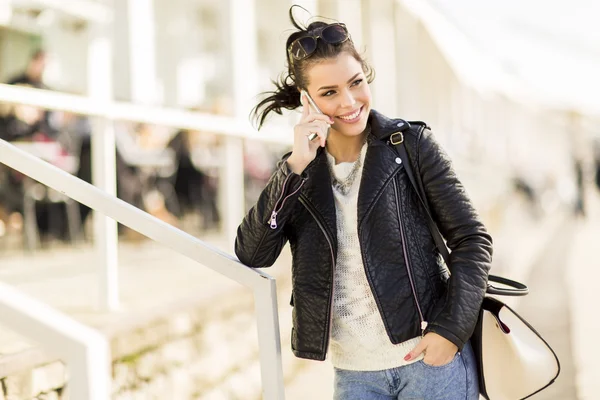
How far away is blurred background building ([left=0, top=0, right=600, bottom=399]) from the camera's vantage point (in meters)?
3.13

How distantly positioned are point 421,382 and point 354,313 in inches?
9.1

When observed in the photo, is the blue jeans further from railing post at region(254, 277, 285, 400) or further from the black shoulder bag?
railing post at region(254, 277, 285, 400)

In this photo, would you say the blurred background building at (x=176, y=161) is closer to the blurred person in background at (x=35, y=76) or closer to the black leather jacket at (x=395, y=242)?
the blurred person in background at (x=35, y=76)

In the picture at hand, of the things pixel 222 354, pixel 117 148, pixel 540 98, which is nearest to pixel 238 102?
pixel 222 354

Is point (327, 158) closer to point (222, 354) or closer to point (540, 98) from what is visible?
point (222, 354)

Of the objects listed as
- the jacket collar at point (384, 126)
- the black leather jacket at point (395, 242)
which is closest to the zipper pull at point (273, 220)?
the black leather jacket at point (395, 242)

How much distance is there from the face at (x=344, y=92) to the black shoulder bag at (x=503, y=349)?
11cm

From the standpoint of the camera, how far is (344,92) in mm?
1837

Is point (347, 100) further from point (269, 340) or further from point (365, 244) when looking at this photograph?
point (269, 340)

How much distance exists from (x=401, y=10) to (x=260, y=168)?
2.44 metres

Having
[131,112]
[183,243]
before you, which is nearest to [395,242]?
[183,243]

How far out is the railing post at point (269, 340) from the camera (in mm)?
1789

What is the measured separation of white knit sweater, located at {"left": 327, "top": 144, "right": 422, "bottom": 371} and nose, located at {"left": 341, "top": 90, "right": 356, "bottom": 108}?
0.13 metres

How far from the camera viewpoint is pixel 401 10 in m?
8.26
